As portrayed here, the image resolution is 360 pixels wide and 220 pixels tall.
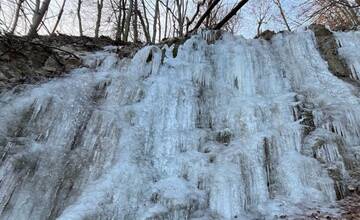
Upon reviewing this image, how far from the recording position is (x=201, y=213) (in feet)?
14.6

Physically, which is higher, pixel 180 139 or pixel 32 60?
pixel 32 60

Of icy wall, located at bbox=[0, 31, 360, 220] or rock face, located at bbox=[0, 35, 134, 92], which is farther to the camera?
rock face, located at bbox=[0, 35, 134, 92]

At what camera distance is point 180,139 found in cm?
555

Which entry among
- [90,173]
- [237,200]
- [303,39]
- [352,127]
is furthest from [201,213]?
[303,39]

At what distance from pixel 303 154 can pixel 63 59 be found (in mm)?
4808

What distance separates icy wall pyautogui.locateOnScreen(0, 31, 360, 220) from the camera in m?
4.51

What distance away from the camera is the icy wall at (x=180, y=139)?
4508 millimetres

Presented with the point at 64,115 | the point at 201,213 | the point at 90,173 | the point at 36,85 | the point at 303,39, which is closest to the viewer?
the point at 201,213

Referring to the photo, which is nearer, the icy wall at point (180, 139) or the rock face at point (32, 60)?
the icy wall at point (180, 139)

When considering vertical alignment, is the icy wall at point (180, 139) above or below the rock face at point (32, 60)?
below

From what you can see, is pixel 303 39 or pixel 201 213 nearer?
pixel 201 213

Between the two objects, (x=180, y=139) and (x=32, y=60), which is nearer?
(x=180, y=139)

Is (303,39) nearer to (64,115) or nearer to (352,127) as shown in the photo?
(352,127)

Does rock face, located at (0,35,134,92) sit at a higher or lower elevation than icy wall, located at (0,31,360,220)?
higher
